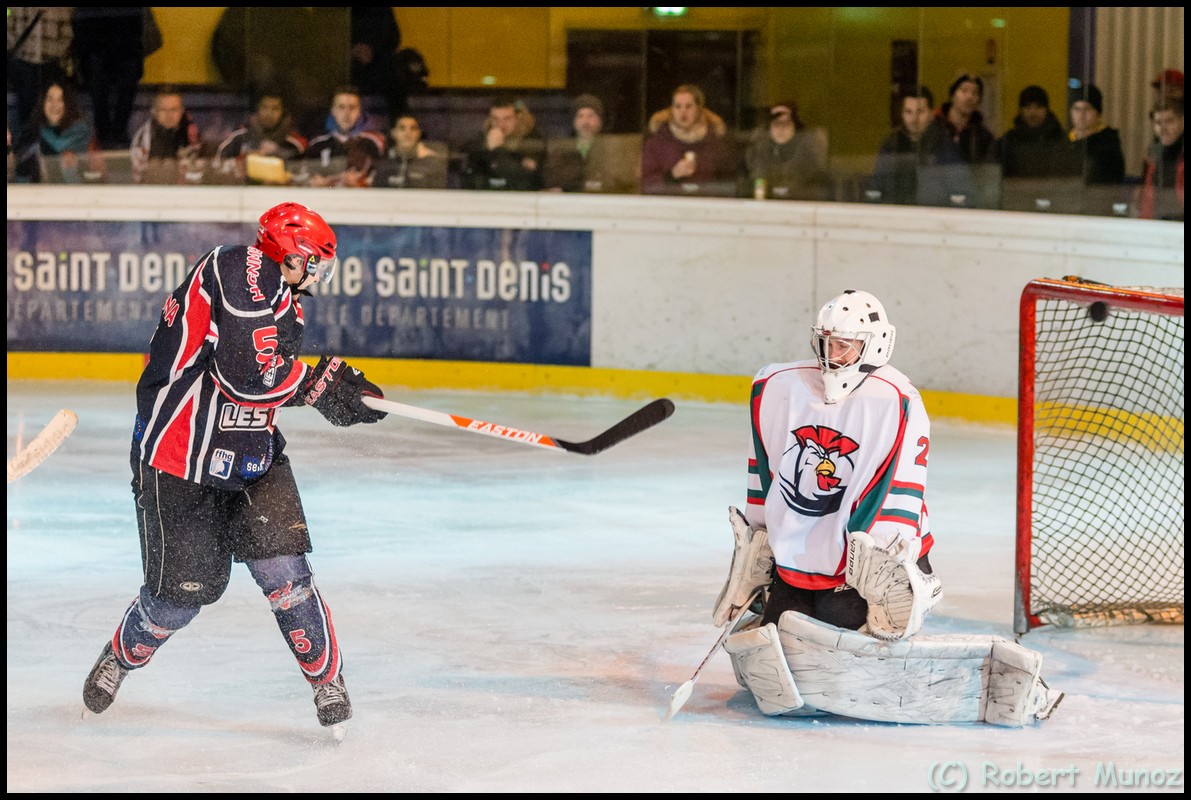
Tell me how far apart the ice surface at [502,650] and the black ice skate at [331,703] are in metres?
0.06

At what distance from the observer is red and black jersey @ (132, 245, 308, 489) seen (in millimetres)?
3617

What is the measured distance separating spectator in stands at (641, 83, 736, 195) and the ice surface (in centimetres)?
197

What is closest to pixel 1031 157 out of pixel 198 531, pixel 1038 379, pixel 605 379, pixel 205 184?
pixel 1038 379

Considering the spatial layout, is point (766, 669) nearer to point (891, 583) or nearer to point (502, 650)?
point (891, 583)

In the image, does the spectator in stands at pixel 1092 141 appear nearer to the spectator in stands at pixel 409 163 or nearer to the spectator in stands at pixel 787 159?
the spectator in stands at pixel 787 159

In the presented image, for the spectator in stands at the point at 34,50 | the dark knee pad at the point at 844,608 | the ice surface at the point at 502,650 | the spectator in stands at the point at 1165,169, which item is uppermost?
the spectator in stands at the point at 34,50

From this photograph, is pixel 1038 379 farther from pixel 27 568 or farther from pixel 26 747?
pixel 26 747

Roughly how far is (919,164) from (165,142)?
3.77 meters

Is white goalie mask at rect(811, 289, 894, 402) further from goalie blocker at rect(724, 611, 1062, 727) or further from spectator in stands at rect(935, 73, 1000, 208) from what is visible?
spectator in stands at rect(935, 73, 1000, 208)

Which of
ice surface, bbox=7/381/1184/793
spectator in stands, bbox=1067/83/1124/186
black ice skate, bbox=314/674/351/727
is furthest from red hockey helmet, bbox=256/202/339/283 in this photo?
spectator in stands, bbox=1067/83/1124/186

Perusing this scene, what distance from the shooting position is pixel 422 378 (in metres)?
8.84

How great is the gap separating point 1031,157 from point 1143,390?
1424 mm

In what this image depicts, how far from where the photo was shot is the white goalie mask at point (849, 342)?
392cm

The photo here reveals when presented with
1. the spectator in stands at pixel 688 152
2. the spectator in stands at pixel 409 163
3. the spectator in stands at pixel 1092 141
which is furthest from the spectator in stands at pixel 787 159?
the spectator in stands at pixel 409 163
